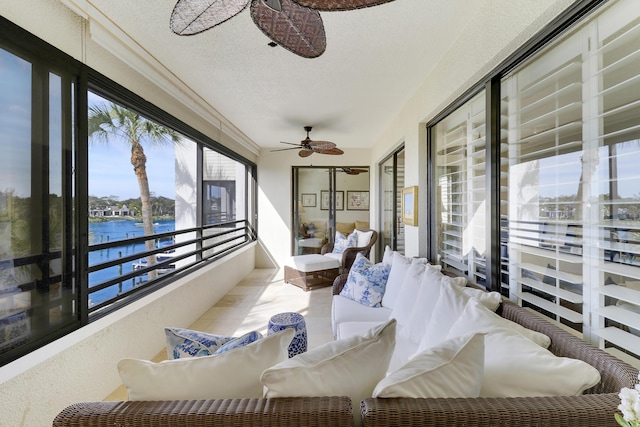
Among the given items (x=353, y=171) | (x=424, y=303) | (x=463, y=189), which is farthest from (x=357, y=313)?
(x=353, y=171)

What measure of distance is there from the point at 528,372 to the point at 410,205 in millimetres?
2279

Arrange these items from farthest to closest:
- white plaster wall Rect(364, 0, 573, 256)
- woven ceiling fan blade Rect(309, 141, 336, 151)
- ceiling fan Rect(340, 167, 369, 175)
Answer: ceiling fan Rect(340, 167, 369, 175)
woven ceiling fan blade Rect(309, 141, 336, 151)
white plaster wall Rect(364, 0, 573, 256)

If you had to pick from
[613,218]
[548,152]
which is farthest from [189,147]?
[613,218]

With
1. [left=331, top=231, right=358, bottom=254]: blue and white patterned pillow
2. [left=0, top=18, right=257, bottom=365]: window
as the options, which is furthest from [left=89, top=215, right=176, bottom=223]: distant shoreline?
[left=331, top=231, right=358, bottom=254]: blue and white patterned pillow

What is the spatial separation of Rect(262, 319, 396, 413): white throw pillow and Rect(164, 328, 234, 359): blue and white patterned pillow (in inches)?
12.0

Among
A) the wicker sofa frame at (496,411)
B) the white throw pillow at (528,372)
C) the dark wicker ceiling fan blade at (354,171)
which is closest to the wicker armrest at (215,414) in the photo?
the wicker sofa frame at (496,411)

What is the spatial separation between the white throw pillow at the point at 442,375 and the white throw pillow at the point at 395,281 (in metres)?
1.24

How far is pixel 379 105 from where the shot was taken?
11.1 feet

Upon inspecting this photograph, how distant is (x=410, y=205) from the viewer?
309cm

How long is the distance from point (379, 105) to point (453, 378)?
122 inches

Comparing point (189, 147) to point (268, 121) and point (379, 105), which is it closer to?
point (268, 121)

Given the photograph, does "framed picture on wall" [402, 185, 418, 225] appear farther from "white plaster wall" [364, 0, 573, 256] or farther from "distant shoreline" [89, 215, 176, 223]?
"distant shoreline" [89, 215, 176, 223]

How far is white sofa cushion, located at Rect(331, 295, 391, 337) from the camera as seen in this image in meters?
2.18

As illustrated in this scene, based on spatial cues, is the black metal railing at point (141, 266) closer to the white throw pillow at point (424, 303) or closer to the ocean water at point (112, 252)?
the ocean water at point (112, 252)
